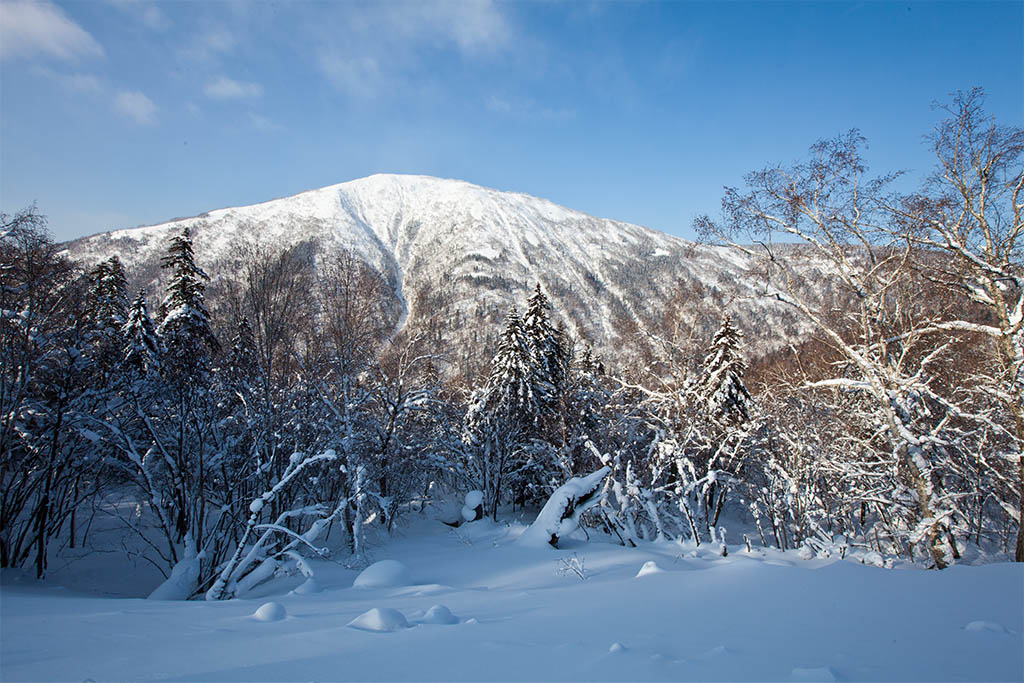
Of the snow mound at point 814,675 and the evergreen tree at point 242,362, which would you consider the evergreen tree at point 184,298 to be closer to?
the evergreen tree at point 242,362

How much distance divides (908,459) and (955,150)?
198 inches

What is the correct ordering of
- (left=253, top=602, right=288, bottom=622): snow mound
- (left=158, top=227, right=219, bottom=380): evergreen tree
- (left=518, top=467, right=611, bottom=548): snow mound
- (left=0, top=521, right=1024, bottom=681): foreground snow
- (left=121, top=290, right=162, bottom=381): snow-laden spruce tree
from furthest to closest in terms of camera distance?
(left=121, top=290, right=162, bottom=381): snow-laden spruce tree < (left=158, top=227, right=219, bottom=380): evergreen tree < (left=518, top=467, right=611, bottom=548): snow mound < (left=253, top=602, right=288, bottom=622): snow mound < (left=0, top=521, right=1024, bottom=681): foreground snow

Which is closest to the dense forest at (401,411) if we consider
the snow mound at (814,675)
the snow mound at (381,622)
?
the snow mound at (381,622)

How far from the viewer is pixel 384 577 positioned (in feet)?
21.1

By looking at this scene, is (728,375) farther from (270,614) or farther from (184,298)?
(184,298)

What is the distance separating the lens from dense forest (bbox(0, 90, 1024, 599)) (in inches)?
308

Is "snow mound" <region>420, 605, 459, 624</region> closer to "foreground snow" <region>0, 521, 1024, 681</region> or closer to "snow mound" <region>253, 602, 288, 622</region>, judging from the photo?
"foreground snow" <region>0, 521, 1024, 681</region>

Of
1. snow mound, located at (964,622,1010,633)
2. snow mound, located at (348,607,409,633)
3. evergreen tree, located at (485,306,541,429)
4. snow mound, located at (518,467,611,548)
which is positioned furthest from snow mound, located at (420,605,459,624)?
evergreen tree, located at (485,306,541,429)

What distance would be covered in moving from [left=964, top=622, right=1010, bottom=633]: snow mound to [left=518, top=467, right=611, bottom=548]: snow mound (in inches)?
257

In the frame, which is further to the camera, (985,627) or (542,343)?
(542,343)

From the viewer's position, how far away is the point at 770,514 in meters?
14.3

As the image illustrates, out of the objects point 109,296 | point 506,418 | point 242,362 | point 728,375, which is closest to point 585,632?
point 242,362

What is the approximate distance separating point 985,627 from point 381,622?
4.40 m

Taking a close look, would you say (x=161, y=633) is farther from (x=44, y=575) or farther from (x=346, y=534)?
(x=346, y=534)
